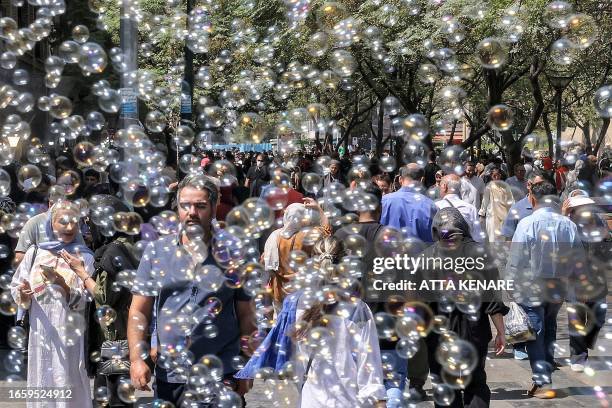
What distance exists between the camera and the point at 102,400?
5914 mm

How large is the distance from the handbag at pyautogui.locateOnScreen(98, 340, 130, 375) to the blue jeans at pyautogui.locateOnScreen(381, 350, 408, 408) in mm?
1599

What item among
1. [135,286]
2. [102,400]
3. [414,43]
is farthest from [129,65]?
[135,286]

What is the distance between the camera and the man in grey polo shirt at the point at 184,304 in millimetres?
4414

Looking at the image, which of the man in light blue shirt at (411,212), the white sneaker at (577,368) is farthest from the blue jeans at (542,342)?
Answer: the man in light blue shirt at (411,212)

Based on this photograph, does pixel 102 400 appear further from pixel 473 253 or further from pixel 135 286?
pixel 473 253

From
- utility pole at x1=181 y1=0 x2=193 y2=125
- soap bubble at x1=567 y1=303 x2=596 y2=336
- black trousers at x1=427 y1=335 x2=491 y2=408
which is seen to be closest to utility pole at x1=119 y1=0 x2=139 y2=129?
utility pole at x1=181 y1=0 x2=193 y2=125

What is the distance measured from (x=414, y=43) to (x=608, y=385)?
833 centimetres

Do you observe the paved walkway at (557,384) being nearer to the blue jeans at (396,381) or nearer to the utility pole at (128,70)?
the blue jeans at (396,381)

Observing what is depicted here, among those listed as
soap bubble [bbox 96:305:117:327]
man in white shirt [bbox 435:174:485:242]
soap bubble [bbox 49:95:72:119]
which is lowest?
soap bubble [bbox 96:305:117:327]

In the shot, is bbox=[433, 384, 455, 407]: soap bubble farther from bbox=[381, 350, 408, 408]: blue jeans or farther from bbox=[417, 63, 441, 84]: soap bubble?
bbox=[417, 63, 441, 84]: soap bubble

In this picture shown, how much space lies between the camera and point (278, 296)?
286 inches

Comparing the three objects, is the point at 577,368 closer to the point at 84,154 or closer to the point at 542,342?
the point at 542,342

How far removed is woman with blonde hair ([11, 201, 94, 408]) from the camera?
5.51 metres

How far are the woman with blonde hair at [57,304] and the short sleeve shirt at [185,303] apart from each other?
44.1 inches
